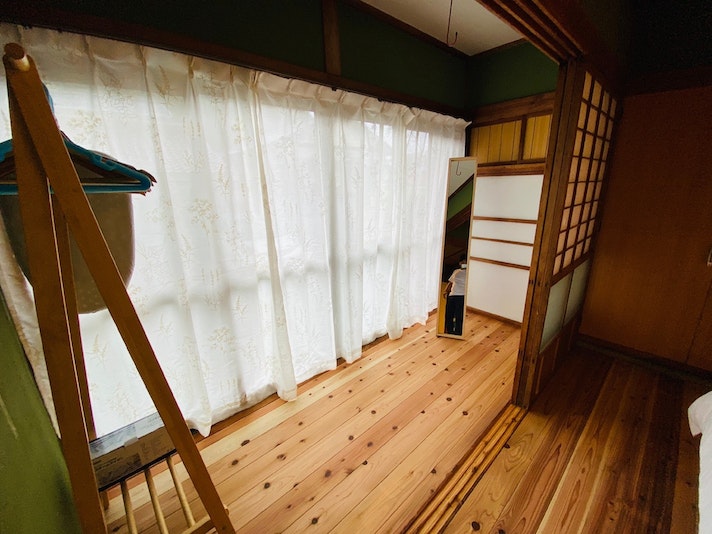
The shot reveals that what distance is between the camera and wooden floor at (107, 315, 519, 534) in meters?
1.29

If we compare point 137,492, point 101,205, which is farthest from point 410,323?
point 101,205

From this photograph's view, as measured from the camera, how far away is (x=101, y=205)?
93cm

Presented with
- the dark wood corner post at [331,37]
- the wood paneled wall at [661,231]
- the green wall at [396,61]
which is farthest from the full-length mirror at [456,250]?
the dark wood corner post at [331,37]

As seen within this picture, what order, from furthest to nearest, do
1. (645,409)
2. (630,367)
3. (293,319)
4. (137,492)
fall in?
(630,367), (293,319), (645,409), (137,492)

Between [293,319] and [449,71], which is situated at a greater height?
[449,71]

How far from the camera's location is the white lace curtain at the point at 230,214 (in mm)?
1146

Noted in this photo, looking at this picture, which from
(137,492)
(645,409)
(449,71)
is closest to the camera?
(137,492)

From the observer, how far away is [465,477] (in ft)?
4.57

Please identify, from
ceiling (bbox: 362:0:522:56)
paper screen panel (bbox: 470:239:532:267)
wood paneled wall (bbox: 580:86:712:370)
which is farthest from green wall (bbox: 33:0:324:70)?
wood paneled wall (bbox: 580:86:712:370)

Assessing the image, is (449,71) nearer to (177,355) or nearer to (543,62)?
(543,62)

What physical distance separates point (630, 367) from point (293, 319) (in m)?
2.72

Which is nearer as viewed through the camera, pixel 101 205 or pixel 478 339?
pixel 101 205

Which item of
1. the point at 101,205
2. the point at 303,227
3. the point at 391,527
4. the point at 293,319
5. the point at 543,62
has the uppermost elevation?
the point at 543,62

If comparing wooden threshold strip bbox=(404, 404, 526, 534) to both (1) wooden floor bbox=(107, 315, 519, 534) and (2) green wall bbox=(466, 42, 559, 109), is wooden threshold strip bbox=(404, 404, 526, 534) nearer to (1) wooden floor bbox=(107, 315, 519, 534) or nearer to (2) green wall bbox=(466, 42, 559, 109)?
(1) wooden floor bbox=(107, 315, 519, 534)
